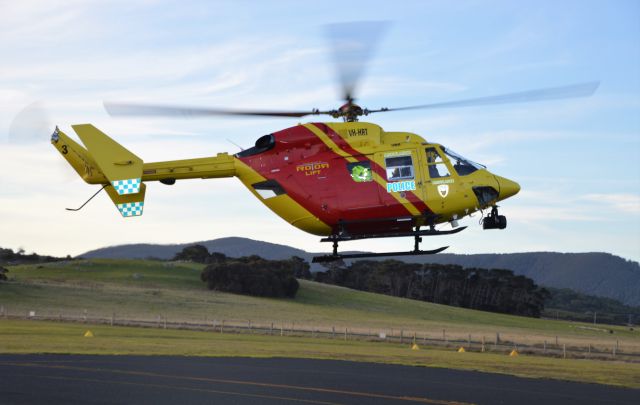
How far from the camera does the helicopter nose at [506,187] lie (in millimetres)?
26922

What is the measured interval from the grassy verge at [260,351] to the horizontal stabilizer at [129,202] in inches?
504

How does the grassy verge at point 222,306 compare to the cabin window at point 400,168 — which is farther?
the grassy verge at point 222,306

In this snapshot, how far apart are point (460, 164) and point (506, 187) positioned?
5.14 ft

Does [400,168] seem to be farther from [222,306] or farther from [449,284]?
[449,284]

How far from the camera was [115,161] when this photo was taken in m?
28.0

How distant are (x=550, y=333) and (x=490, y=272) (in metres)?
42.5

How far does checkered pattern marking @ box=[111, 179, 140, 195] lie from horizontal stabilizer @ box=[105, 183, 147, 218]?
284 millimetres

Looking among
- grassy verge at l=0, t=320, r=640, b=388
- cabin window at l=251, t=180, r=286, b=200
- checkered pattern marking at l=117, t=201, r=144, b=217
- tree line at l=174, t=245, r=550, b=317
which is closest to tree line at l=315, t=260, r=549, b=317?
tree line at l=174, t=245, r=550, b=317

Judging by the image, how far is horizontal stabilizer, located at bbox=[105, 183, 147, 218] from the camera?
28047 millimetres

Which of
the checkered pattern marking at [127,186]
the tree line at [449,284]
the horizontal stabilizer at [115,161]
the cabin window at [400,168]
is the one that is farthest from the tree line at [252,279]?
the cabin window at [400,168]

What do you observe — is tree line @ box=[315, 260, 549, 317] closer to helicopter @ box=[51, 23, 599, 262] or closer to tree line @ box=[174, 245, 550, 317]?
tree line @ box=[174, 245, 550, 317]

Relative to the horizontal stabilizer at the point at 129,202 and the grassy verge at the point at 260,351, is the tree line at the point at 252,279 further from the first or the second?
the horizontal stabilizer at the point at 129,202

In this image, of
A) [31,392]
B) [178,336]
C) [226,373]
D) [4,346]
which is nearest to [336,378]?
[226,373]

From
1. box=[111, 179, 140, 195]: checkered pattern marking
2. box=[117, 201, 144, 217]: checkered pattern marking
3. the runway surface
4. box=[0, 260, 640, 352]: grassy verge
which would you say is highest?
box=[111, 179, 140, 195]: checkered pattern marking
